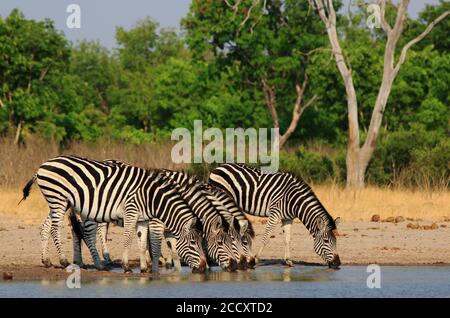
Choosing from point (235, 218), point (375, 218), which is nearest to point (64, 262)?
point (235, 218)

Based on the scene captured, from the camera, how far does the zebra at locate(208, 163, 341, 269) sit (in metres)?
13.9

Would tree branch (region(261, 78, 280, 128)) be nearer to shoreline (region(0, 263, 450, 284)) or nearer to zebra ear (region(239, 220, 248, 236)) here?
zebra ear (region(239, 220, 248, 236))

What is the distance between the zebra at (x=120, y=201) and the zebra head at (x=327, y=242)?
1650 mm

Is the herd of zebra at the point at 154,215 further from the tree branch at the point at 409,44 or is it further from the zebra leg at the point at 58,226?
the tree branch at the point at 409,44

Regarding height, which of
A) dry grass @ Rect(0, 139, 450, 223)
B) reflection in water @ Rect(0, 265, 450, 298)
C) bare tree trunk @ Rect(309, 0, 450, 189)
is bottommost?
reflection in water @ Rect(0, 265, 450, 298)

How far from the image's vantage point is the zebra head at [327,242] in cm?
1375

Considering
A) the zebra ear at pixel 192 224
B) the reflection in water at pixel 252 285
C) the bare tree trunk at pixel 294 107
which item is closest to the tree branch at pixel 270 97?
the bare tree trunk at pixel 294 107

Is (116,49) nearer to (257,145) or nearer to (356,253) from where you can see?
(257,145)

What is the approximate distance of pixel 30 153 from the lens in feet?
84.3

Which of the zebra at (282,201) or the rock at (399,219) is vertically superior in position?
the zebra at (282,201)

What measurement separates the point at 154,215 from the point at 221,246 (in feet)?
2.78

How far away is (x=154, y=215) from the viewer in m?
13.0

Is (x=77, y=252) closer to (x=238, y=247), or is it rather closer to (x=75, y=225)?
(x=75, y=225)

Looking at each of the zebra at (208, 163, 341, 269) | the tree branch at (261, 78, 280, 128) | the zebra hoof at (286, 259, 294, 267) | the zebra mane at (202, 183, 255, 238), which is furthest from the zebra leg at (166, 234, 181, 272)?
the tree branch at (261, 78, 280, 128)
